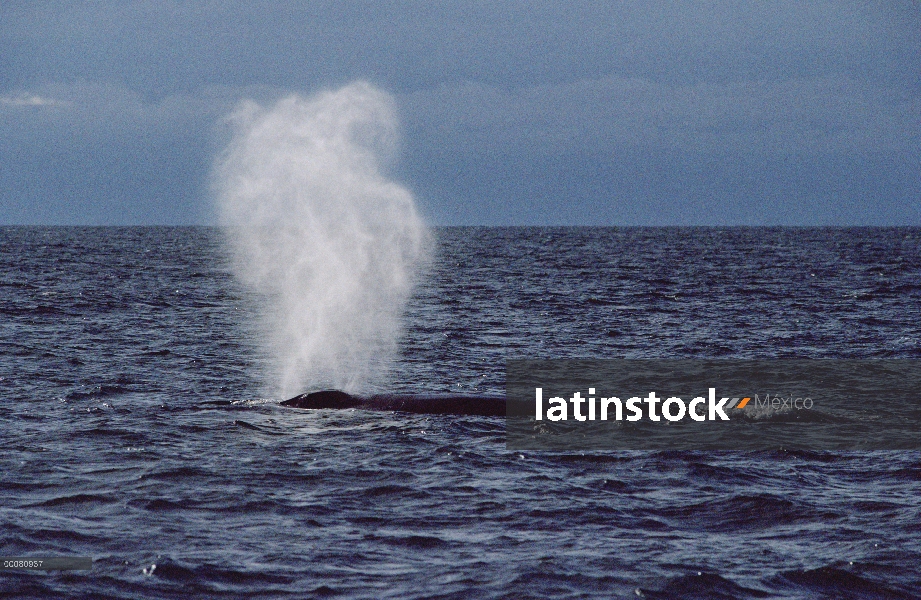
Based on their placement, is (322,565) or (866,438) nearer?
(322,565)

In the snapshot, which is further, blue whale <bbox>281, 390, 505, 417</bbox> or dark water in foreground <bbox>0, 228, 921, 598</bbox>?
blue whale <bbox>281, 390, 505, 417</bbox>

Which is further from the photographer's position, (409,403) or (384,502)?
(409,403)

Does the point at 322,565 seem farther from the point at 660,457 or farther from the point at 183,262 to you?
the point at 183,262

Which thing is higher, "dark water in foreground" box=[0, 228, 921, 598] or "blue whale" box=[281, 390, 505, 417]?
"blue whale" box=[281, 390, 505, 417]

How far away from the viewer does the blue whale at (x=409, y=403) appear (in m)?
24.0

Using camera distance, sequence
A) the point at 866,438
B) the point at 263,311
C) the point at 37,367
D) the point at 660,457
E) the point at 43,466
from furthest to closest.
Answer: the point at 263,311, the point at 37,367, the point at 866,438, the point at 660,457, the point at 43,466

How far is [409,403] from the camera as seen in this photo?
24.5 metres

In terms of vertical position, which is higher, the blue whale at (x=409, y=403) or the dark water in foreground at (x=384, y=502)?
the blue whale at (x=409, y=403)

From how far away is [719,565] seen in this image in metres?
13.4

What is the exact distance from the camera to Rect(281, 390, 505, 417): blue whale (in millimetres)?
24016

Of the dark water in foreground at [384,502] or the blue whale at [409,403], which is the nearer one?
the dark water in foreground at [384,502]

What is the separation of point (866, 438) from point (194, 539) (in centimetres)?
1367

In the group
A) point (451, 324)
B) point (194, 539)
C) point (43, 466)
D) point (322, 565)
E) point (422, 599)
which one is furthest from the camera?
point (451, 324)

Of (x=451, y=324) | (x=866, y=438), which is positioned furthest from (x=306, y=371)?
(x=866, y=438)
